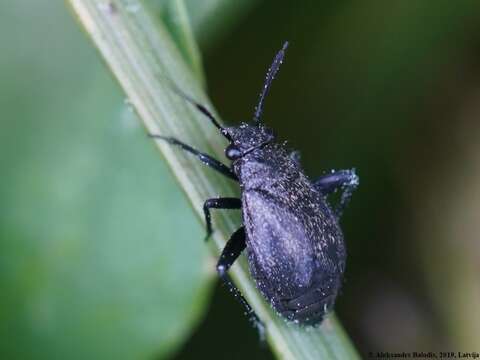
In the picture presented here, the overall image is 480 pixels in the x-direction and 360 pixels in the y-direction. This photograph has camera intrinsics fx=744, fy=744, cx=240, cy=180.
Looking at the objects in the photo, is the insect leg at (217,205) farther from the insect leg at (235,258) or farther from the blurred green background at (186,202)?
the blurred green background at (186,202)

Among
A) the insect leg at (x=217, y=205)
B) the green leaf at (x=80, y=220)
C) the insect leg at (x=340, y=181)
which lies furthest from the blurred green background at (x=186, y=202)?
the insect leg at (x=340, y=181)

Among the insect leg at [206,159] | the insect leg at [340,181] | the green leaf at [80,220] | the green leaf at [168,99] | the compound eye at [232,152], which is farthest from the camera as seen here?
the insect leg at [340,181]

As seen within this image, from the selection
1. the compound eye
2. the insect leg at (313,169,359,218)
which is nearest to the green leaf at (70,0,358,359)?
the compound eye

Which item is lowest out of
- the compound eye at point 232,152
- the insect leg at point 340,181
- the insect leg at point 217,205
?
the insect leg at point 340,181

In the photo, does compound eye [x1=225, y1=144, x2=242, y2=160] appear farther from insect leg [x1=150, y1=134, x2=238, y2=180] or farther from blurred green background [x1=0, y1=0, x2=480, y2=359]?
blurred green background [x1=0, y1=0, x2=480, y2=359]

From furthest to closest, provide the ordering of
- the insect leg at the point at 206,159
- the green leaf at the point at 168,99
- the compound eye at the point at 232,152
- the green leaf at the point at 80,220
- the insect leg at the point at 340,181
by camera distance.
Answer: the insect leg at the point at 340,181 → the green leaf at the point at 80,220 → the compound eye at the point at 232,152 → the insect leg at the point at 206,159 → the green leaf at the point at 168,99

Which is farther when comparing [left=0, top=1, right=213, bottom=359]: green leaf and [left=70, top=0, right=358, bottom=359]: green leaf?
[left=0, top=1, right=213, bottom=359]: green leaf

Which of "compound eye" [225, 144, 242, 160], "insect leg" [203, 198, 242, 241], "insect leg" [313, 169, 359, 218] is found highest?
"compound eye" [225, 144, 242, 160]
